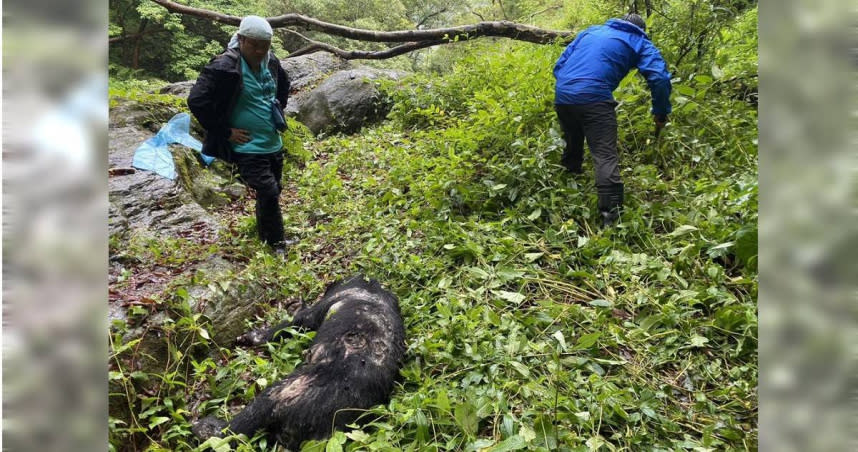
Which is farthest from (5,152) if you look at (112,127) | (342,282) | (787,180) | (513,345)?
(112,127)

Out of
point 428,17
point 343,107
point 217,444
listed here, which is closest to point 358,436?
point 217,444

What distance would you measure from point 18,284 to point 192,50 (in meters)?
20.1

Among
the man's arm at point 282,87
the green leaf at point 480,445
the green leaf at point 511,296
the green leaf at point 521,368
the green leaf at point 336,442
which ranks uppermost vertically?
the man's arm at point 282,87

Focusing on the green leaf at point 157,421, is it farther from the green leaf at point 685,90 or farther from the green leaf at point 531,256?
the green leaf at point 685,90

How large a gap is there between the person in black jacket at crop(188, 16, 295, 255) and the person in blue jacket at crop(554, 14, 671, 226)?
9.15 ft

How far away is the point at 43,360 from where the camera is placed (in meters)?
0.46

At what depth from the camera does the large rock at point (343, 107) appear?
8.66 m

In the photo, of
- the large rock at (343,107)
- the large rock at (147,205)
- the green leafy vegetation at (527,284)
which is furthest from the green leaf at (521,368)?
the large rock at (343,107)

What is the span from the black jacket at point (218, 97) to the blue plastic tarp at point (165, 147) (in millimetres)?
1273

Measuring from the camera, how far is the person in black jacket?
3859 mm

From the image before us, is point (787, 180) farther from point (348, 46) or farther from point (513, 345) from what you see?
point (348, 46)

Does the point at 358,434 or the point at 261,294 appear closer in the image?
the point at 358,434

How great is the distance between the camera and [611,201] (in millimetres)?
4117

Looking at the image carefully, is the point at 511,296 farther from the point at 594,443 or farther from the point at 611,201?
the point at 611,201
